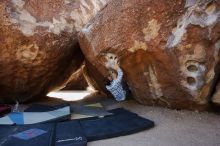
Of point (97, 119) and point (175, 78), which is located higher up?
point (175, 78)

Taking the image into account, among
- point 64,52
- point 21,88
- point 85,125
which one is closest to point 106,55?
point 64,52

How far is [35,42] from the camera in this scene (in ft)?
12.2

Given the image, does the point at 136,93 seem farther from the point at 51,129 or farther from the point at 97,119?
the point at 51,129

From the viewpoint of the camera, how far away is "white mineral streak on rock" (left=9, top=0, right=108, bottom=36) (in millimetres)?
3676

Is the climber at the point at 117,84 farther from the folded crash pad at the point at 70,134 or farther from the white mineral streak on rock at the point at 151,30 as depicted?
the folded crash pad at the point at 70,134

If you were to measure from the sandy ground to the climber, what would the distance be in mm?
421

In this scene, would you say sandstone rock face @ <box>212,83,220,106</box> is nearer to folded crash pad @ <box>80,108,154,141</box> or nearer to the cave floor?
the cave floor

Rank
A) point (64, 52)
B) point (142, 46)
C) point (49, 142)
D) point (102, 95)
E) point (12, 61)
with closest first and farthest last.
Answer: point (49, 142)
point (142, 46)
point (12, 61)
point (64, 52)
point (102, 95)

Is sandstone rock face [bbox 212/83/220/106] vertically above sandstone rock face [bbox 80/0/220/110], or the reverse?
sandstone rock face [bbox 80/0/220/110]

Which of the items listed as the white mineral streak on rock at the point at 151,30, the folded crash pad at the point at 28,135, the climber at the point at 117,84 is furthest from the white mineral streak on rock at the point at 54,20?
the folded crash pad at the point at 28,135

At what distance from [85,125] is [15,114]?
2.99ft

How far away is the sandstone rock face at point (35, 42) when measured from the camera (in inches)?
143

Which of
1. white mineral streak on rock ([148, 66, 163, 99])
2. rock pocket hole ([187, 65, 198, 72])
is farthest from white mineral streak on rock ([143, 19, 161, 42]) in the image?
rock pocket hole ([187, 65, 198, 72])

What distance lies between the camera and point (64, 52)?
4.05 m
